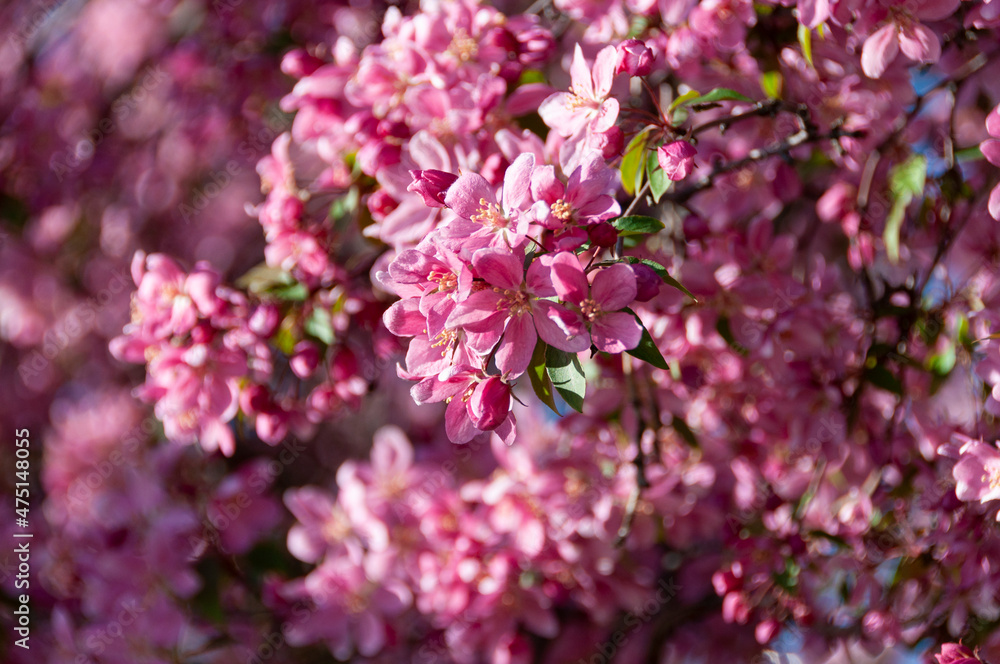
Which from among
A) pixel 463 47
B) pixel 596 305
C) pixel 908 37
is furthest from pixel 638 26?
pixel 596 305

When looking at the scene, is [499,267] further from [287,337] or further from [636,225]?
[287,337]

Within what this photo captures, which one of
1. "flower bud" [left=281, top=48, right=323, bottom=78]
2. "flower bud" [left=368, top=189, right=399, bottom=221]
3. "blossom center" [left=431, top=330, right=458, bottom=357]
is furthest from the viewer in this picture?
"flower bud" [left=281, top=48, right=323, bottom=78]

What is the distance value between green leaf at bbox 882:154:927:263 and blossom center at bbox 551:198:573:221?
96cm

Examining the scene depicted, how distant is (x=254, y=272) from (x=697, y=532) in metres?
1.28

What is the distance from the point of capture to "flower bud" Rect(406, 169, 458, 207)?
3.32ft

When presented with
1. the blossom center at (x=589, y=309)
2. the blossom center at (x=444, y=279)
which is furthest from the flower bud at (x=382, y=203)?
the blossom center at (x=589, y=309)

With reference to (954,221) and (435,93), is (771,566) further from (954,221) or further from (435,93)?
(435,93)

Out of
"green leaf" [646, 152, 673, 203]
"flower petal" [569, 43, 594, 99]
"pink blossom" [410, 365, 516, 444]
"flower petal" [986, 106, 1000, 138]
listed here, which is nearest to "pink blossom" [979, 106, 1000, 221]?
"flower petal" [986, 106, 1000, 138]

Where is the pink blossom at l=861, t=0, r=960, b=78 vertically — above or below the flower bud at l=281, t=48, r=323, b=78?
below

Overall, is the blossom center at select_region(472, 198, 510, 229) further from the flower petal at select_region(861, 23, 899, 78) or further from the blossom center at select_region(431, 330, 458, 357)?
the flower petal at select_region(861, 23, 899, 78)

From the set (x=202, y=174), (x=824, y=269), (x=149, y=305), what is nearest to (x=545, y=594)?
(x=824, y=269)

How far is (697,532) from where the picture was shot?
6.56ft

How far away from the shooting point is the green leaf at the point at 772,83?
5.19 ft

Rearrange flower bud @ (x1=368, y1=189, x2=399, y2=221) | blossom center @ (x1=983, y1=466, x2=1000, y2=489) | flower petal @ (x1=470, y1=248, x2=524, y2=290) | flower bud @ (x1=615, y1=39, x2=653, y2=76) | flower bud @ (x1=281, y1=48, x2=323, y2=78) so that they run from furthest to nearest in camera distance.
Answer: flower bud @ (x1=281, y1=48, x2=323, y2=78)
flower bud @ (x1=368, y1=189, x2=399, y2=221)
blossom center @ (x1=983, y1=466, x2=1000, y2=489)
flower bud @ (x1=615, y1=39, x2=653, y2=76)
flower petal @ (x1=470, y1=248, x2=524, y2=290)
